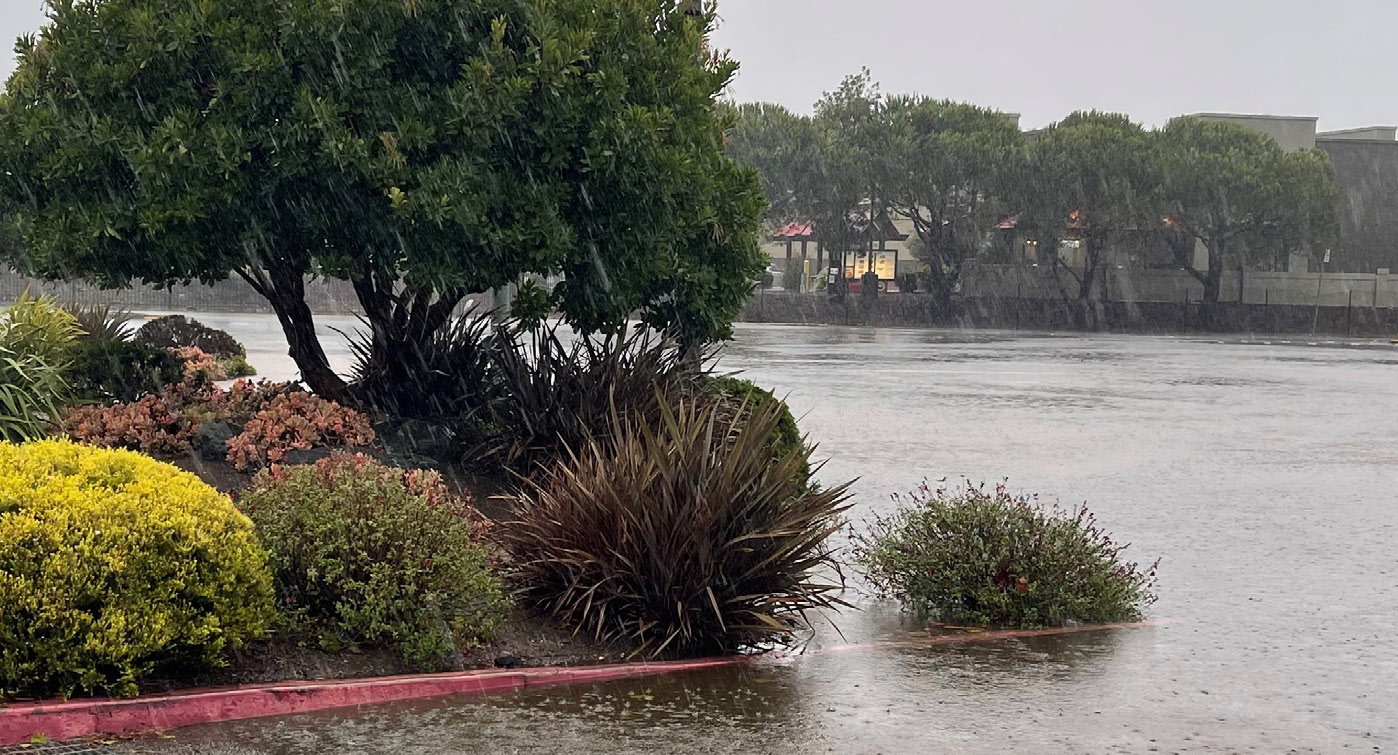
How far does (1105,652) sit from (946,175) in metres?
59.3

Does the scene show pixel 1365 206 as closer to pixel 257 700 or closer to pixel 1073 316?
pixel 1073 316

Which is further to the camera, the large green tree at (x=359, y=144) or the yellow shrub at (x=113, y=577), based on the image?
the large green tree at (x=359, y=144)

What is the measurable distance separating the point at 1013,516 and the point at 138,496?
5045 mm

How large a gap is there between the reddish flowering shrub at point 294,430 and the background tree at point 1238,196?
56467mm

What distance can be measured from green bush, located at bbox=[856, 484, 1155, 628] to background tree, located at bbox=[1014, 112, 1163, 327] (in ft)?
186

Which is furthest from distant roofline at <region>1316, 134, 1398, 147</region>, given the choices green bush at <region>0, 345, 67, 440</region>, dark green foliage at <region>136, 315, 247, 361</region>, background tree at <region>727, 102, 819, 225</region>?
green bush at <region>0, 345, 67, 440</region>

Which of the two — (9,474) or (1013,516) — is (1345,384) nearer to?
(1013,516)

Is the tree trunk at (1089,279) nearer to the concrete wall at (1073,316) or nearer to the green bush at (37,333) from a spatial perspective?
the concrete wall at (1073,316)

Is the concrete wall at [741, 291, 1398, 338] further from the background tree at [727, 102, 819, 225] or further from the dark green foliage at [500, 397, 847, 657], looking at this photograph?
the dark green foliage at [500, 397, 847, 657]

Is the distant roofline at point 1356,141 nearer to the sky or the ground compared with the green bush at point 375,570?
nearer to the sky

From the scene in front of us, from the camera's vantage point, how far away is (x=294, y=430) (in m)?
11.2

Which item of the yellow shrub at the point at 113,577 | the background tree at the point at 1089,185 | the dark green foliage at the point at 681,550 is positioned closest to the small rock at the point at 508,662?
the dark green foliage at the point at 681,550

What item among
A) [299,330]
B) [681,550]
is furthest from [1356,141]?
[681,550]

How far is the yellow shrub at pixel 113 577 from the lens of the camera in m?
6.17
